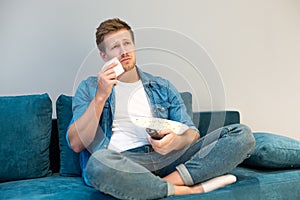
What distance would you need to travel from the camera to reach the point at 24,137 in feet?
5.21

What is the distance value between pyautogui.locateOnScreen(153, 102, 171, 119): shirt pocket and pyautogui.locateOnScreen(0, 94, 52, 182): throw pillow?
487 millimetres

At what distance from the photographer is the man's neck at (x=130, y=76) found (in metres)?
1.43

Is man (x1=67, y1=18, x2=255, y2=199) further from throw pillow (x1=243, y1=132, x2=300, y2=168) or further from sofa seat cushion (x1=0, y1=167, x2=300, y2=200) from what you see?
Result: throw pillow (x1=243, y1=132, x2=300, y2=168)

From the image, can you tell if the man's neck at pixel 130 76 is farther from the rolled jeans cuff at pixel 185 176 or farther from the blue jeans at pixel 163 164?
the rolled jeans cuff at pixel 185 176

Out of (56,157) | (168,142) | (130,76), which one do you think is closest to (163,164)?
(168,142)

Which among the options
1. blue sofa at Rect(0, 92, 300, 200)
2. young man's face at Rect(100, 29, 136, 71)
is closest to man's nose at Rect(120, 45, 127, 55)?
young man's face at Rect(100, 29, 136, 71)

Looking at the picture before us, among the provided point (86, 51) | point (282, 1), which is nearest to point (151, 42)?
point (86, 51)

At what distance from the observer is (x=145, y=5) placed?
201cm

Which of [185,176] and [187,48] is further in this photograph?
[187,48]

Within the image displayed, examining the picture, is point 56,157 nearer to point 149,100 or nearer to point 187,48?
point 149,100

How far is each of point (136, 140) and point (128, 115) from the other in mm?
103

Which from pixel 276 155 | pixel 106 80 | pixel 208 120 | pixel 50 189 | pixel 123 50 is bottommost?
pixel 50 189

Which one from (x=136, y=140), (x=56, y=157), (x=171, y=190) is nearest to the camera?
(x=171, y=190)

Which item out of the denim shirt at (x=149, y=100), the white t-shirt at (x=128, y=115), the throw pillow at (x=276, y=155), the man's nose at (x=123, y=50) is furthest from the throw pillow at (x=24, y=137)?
the throw pillow at (x=276, y=155)
